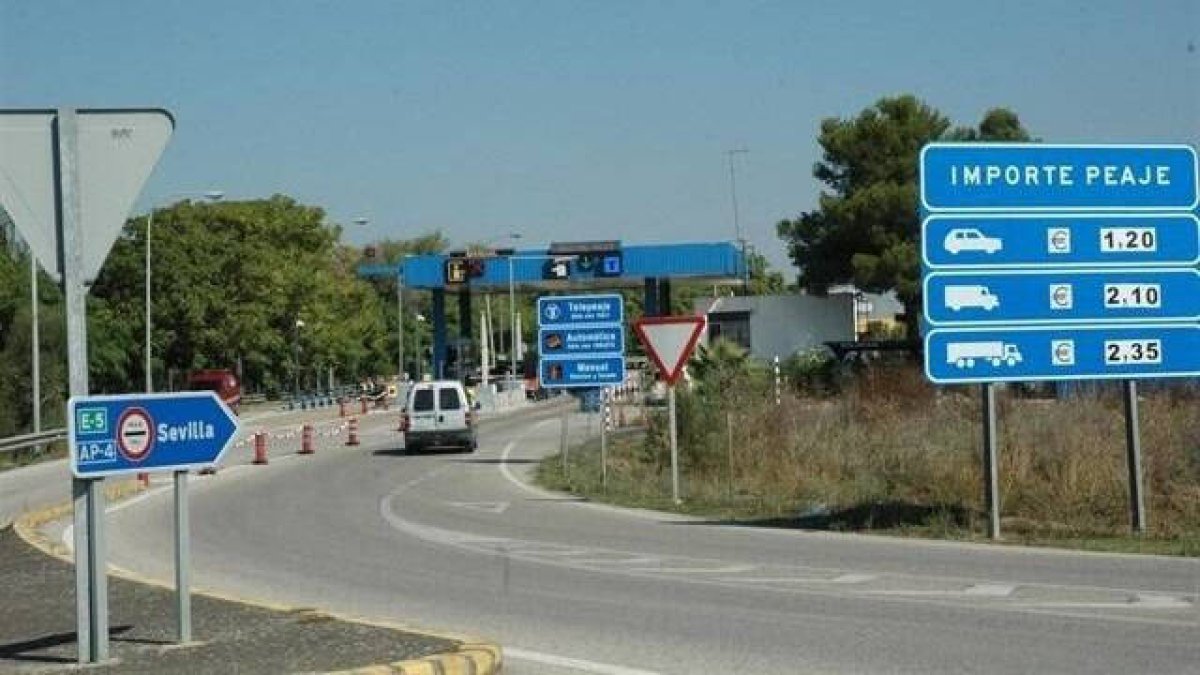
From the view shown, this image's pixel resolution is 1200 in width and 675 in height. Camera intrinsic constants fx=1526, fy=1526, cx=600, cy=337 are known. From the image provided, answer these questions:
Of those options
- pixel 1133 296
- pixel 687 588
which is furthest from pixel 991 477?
pixel 687 588

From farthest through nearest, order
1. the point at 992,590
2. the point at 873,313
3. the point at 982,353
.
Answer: the point at 873,313
the point at 982,353
the point at 992,590

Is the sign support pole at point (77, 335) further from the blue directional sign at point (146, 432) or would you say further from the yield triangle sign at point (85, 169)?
the blue directional sign at point (146, 432)

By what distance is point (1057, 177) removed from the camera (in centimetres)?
1856

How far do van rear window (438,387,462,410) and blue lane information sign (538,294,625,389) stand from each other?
11506 mm

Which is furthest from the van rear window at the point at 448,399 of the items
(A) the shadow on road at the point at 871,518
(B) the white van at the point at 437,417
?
(A) the shadow on road at the point at 871,518

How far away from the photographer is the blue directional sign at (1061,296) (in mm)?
18516

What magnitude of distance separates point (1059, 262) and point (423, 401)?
26.3m

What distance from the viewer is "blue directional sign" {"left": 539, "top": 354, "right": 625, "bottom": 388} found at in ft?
103

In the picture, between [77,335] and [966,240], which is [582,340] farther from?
[77,335]

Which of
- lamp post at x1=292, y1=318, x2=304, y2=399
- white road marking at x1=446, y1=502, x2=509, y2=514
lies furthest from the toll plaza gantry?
white road marking at x1=446, y1=502, x2=509, y2=514

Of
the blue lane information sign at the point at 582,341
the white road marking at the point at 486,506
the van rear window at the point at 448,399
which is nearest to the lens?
the white road marking at the point at 486,506

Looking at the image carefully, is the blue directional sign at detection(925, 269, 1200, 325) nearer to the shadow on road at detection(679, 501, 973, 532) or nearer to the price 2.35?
the price 2.35

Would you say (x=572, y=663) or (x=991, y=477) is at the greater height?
(x=991, y=477)

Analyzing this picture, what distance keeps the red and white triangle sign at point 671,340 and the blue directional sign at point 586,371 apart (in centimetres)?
610
